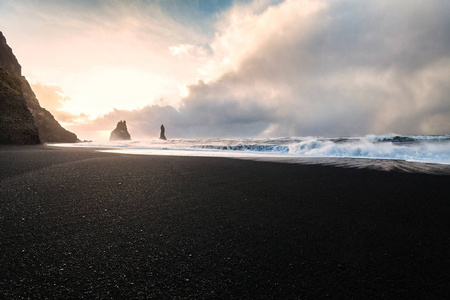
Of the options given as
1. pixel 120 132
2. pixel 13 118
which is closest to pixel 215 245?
pixel 13 118

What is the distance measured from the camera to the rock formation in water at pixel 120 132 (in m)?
91.6

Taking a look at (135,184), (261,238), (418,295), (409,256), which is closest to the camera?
(418,295)

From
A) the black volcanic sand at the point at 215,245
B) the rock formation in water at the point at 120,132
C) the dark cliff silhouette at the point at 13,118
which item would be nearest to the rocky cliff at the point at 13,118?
the dark cliff silhouette at the point at 13,118

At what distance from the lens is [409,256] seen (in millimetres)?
1376

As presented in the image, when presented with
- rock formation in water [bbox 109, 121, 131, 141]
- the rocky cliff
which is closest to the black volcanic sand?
the rocky cliff

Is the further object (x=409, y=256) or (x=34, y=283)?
(x=409, y=256)

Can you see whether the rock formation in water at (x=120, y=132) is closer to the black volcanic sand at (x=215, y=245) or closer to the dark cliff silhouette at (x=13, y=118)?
the dark cliff silhouette at (x=13, y=118)

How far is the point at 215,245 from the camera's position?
1411mm

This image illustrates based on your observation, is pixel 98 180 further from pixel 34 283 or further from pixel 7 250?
pixel 34 283

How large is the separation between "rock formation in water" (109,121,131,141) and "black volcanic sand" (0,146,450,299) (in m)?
99.9

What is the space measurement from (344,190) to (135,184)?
138 inches

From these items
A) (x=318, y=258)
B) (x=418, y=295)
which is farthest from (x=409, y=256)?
(x=318, y=258)

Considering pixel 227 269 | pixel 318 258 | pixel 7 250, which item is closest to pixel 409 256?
pixel 318 258

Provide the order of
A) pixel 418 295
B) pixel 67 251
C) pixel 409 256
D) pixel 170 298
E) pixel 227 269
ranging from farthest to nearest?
1. pixel 409 256
2. pixel 67 251
3. pixel 227 269
4. pixel 418 295
5. pixel 170 298
